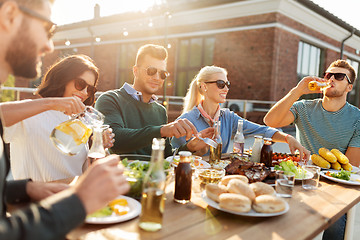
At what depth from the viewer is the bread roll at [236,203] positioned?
125 centimetres

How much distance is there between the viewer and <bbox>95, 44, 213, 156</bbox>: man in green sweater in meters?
2.45

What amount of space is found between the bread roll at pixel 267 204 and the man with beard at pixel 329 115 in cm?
196

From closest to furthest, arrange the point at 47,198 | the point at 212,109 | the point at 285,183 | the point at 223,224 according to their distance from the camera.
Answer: the point at 47,198, the point at 223,224, the point at 285,183, the point at 212,109

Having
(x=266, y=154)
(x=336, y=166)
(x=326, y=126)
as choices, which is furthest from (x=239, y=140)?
(x=326, y=126)

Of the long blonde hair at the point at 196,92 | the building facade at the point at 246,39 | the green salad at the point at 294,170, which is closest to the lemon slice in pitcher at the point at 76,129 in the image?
the green salad at the point at 294,170

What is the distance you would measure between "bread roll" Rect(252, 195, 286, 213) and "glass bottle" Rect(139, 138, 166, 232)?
47 cm

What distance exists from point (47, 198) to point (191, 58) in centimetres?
1309

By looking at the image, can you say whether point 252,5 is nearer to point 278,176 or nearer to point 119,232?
point 278,176

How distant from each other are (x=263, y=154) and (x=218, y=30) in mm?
10771

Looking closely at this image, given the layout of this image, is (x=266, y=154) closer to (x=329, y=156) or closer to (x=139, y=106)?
(x=329, y=156)

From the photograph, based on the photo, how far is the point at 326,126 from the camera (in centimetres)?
314

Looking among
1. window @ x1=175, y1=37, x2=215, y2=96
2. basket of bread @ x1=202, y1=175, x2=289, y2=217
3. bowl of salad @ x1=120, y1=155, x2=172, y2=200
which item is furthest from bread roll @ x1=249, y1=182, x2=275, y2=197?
window @ x1=175, y1=37, x2=215, y2=96

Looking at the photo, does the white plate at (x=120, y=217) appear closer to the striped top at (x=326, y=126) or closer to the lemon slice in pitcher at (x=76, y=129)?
the lemon slice in pitcher at (x=76, y=129)

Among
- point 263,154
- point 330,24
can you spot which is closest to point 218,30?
point 330,24
